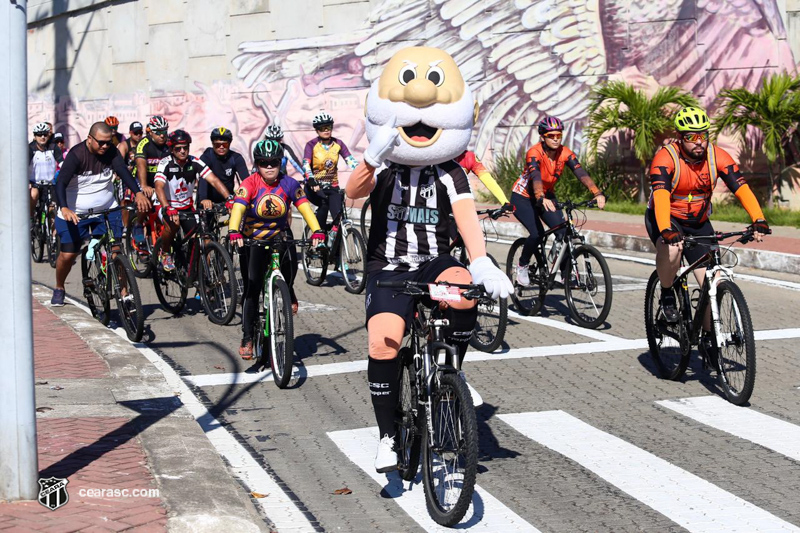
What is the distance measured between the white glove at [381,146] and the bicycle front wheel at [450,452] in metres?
1.18

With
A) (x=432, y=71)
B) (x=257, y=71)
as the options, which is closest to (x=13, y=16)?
(x=432, y=71)

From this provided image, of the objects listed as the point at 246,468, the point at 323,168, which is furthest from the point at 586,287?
the point at 246,468

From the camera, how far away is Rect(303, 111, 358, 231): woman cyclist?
13.4 metres

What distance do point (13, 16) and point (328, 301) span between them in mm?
7697

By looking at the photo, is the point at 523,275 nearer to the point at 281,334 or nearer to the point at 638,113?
the point at 281,334

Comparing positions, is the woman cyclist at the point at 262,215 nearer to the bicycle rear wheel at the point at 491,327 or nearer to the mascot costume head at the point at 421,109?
the bicycle rear wheel at the point at 491,327

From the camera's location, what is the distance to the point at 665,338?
8.84m

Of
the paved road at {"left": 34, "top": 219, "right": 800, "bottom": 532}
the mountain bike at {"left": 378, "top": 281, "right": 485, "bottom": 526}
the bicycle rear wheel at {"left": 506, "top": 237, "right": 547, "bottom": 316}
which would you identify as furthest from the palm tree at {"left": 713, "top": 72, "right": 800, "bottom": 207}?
the mountain bike at {"left": 378, "top": 281, "right": 485, "bottom": 526}

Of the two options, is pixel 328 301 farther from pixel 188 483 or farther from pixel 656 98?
pixel 656 98

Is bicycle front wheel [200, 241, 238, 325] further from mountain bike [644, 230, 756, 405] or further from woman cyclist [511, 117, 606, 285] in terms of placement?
mountain bike [644, 230, 756, 405]

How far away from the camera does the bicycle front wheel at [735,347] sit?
773 centimetres

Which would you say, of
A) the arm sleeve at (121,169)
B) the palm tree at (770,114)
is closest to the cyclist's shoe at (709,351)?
the arm sleeve at (121,169)

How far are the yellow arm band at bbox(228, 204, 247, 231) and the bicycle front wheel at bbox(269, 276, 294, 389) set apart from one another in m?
0.54

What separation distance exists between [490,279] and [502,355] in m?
4.13
